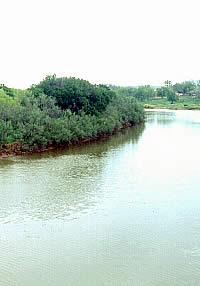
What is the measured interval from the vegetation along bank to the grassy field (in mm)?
43872

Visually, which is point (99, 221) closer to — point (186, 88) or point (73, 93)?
point (73, 93)

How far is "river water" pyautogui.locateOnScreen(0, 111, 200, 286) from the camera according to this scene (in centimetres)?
938

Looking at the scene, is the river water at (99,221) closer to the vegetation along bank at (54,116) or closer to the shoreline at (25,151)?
the shoreline at (25,151)

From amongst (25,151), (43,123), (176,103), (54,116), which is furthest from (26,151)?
(176,103)

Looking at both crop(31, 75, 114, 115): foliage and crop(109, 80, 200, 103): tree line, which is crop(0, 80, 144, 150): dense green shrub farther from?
crop(109, 80, 200, 103): tree line

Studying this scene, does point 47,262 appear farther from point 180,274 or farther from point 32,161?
point 32,161

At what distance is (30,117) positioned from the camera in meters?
25.7

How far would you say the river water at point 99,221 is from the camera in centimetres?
938

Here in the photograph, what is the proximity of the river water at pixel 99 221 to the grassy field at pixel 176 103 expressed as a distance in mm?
59471

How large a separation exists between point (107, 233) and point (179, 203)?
4.03 meters

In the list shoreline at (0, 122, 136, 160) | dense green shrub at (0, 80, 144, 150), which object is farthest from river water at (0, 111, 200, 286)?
dense green shrub at (0, 80, 144, 150)

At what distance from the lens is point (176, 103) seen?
87938mm

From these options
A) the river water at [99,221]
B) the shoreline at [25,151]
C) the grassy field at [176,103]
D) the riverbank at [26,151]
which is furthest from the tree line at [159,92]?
the river water at [99,221]

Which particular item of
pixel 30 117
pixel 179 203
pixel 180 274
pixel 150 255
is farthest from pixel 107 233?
pixel 30 117
